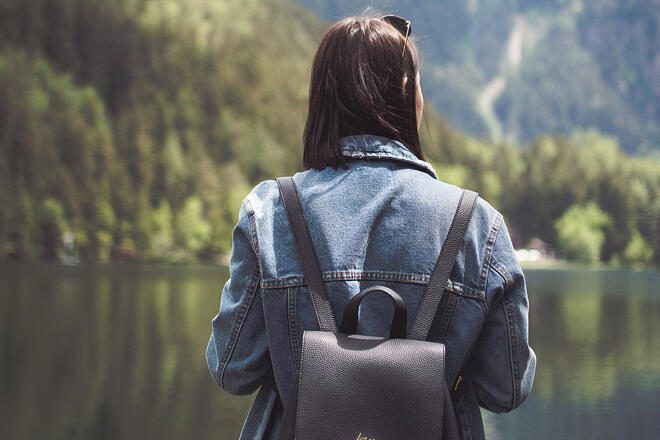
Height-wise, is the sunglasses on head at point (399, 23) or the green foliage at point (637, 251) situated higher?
the sunglasses on head at point (399, 23)

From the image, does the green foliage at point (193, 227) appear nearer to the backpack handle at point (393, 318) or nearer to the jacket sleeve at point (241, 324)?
the jacket sleeve at point (241, 324)

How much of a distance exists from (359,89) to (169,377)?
15753 millimetres

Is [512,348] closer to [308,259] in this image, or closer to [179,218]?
[308,259]

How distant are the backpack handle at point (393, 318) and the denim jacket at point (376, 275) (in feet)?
0.25

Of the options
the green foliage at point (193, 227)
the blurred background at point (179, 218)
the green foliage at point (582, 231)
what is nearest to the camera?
the blurred background at point (179, 218)

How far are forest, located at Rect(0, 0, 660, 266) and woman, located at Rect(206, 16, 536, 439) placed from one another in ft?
254

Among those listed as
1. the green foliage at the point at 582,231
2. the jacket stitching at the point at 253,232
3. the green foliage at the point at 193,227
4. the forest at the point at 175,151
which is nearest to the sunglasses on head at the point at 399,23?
the jacket stitching at the point at 253,232

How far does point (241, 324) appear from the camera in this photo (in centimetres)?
173

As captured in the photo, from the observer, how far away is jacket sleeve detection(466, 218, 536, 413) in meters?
1.67

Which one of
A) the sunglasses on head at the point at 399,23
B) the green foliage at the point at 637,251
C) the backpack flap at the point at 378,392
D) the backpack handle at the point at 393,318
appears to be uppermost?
the sunglasses on head at the point at 399,23

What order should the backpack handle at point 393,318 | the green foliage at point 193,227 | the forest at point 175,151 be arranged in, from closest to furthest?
the backpack handle at point 393,318
the green foliage at point 193,227
the forest at point 175,151

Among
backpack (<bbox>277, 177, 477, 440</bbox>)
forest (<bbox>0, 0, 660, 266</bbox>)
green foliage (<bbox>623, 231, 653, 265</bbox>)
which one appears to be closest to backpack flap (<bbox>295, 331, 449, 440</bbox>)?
backpack (<bbox>277, 177, 477, 440</bbox>)

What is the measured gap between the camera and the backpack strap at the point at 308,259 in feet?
5.30

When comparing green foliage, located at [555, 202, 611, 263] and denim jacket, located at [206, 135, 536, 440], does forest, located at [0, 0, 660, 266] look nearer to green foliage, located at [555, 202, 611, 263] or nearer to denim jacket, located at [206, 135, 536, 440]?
green foliage, located at [555, 202, 611, 263]
